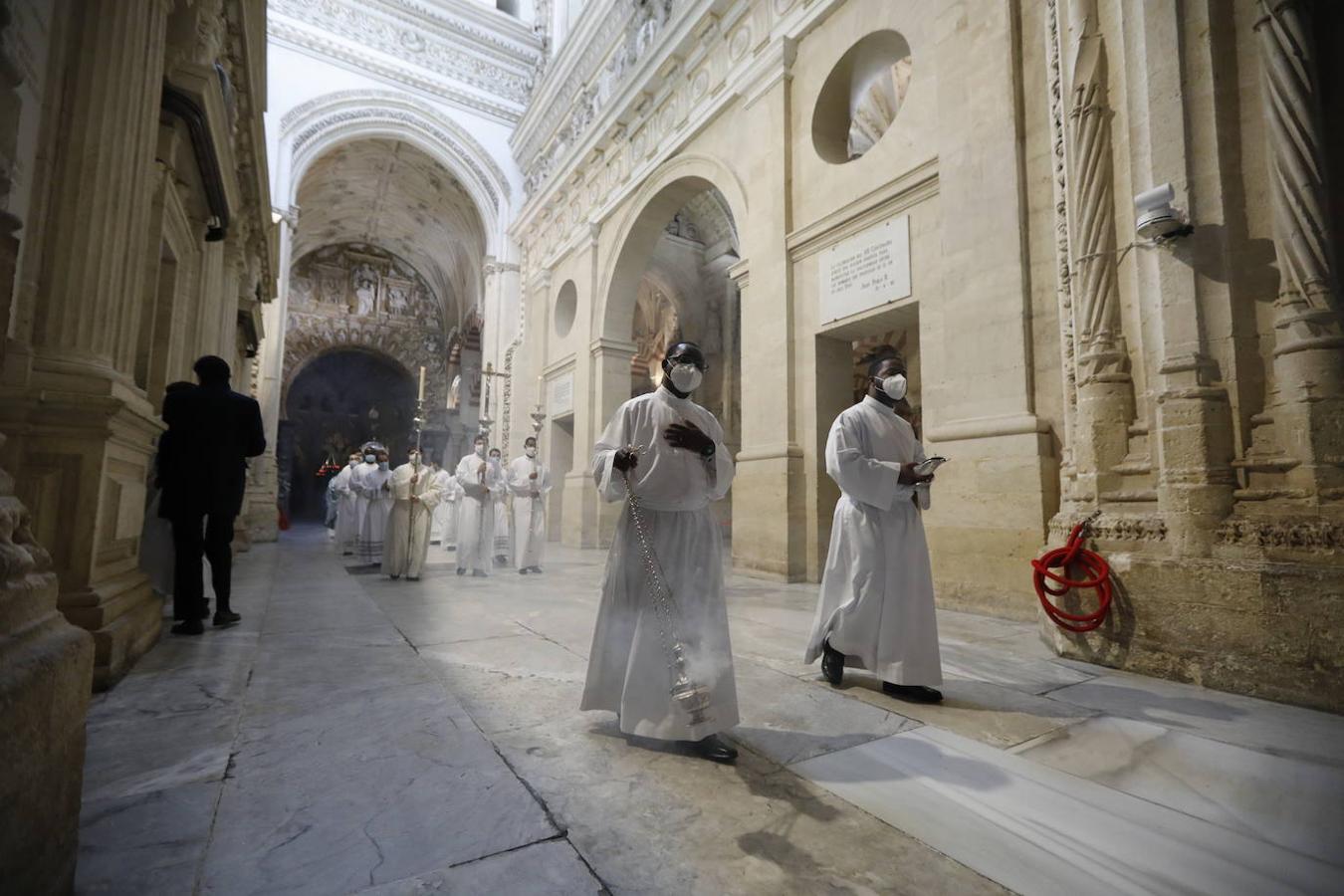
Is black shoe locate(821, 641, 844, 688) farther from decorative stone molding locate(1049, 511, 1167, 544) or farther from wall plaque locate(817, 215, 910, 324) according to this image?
wall plaque locate(817, 215, 910, 324)

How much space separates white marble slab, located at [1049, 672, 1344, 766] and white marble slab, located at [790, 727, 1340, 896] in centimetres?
88

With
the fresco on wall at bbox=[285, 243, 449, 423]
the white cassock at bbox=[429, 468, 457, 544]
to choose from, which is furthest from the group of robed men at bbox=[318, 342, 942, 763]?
the fresco on wall at bbox=[285, 243, 449, 423]

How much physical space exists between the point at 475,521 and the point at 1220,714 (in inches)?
263

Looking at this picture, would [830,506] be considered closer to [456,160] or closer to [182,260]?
[182,260]

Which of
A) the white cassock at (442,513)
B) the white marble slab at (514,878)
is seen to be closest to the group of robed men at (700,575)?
the white marble slab at (514,878)

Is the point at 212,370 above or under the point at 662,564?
above

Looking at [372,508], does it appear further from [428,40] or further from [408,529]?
[428,40]

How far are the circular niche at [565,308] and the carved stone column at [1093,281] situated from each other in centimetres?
1046

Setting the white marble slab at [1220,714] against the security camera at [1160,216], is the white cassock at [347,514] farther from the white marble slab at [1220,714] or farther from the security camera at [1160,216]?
the security camera at [1160,216]

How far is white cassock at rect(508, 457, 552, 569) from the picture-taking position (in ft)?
25.4

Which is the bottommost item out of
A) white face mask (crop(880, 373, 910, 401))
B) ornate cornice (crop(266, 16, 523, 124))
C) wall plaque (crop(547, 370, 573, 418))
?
white face mask (crop(880, 373, 910, 401))

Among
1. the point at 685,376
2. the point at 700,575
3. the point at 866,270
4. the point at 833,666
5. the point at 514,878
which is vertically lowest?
the point at 514,878

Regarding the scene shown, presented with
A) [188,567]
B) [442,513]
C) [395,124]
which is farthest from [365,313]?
[188,567]

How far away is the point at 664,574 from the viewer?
96.9 inches
